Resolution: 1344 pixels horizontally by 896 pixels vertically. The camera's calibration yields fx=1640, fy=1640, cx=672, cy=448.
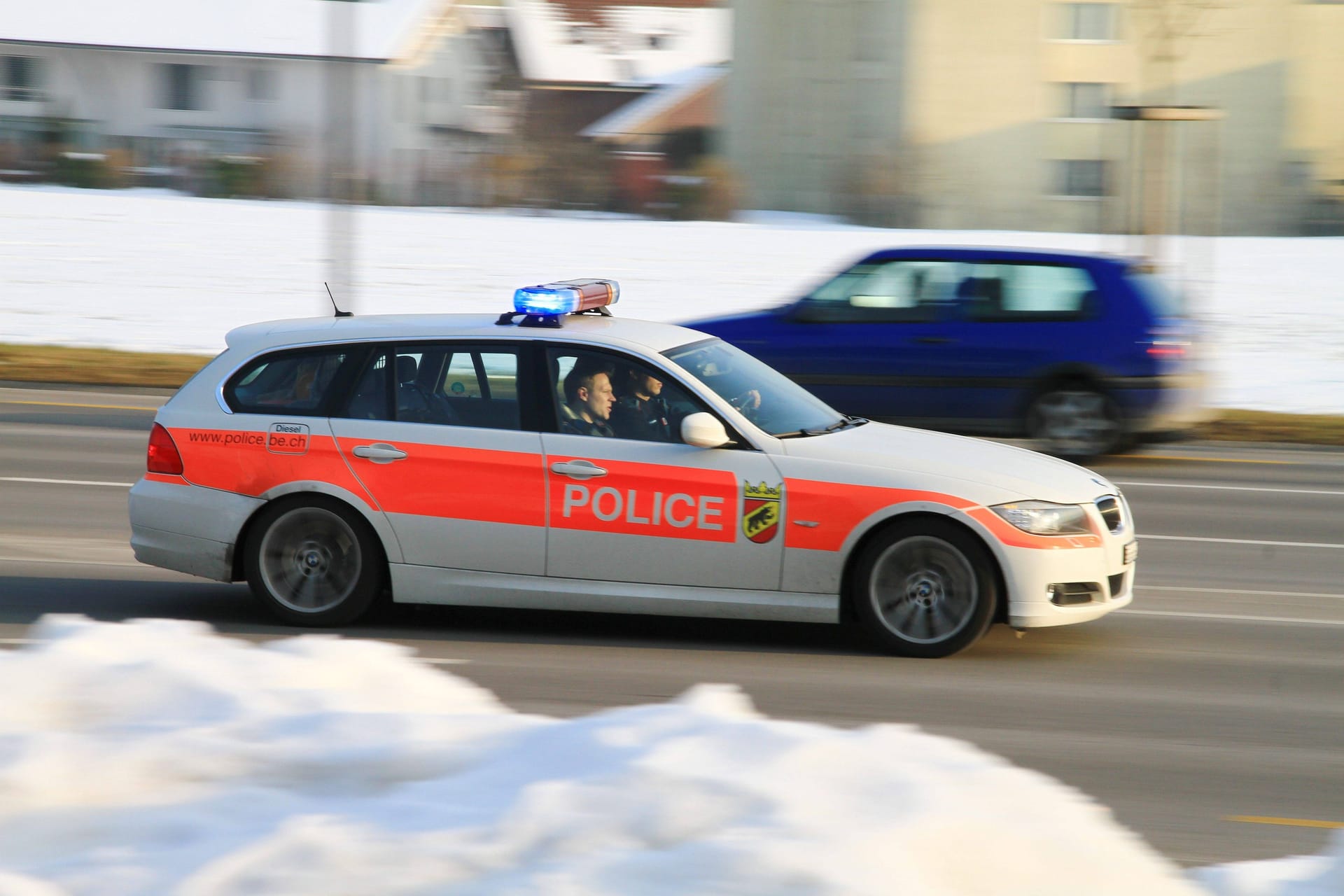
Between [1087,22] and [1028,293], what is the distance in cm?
3371

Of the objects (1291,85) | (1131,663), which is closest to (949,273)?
(1131,663)

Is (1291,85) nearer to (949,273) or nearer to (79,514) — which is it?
(949,273)

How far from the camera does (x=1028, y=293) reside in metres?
13.7

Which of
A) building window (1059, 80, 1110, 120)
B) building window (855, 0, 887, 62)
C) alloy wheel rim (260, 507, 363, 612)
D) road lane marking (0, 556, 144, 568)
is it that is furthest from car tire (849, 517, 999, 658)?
building window (1059, 80, 1110, 120)

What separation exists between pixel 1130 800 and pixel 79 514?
752 centimetres

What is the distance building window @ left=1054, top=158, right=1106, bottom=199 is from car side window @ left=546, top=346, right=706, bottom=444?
40.2m

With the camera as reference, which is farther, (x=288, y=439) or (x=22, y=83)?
(x=22, y=83)

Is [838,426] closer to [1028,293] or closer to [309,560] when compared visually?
[309,560]

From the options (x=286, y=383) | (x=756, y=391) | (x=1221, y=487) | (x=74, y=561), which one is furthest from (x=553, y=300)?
(x=1221, y=487)

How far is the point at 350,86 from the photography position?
5341 cm

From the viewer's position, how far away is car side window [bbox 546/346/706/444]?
23.5ft

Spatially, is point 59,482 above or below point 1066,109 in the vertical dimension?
below

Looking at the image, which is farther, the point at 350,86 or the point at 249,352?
the point at 350,86

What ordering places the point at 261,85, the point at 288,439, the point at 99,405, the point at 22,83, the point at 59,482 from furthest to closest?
the point at 261,85 → the point at 22,83 → the point at 99,405 → the point at 59,482 → the point at 288,439
